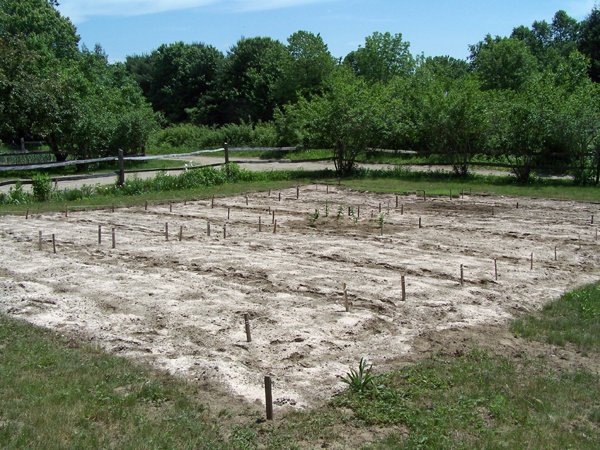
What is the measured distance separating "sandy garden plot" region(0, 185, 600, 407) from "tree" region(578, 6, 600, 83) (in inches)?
1010

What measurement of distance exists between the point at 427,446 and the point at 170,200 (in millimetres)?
13686

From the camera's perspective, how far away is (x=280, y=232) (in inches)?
510

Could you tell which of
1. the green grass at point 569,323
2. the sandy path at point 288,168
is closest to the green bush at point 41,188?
the sandy path at point 288,168

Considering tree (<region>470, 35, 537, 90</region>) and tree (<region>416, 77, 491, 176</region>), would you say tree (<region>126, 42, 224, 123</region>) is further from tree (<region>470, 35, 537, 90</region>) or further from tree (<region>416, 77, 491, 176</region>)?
tree (<region>416, 77, 491, 176</region>)

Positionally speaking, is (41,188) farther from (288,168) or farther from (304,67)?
(304,67)

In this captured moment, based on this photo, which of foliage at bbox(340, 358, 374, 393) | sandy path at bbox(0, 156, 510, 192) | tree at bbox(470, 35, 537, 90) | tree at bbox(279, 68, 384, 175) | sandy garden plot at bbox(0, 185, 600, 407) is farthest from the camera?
tree at bbox(470, 35, 537, 90)

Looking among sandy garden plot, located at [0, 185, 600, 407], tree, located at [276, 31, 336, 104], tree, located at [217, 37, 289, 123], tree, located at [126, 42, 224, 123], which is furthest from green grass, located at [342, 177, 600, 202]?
tree, located at [126, 42, 224, 123]

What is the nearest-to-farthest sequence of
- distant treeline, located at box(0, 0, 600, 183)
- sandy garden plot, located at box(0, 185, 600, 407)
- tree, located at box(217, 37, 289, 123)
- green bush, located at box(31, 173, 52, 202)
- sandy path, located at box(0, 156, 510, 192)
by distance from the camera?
sandy garden plot, located at box(0, 185, 600, 407) < green bush, located at box(31, 173, 52, 202) < distant treeline, located at box(0, 0, 600, 183) < sandy path, located at box(0, 156, 510, 192) < tree, located at box(217, 37, 289, 123)

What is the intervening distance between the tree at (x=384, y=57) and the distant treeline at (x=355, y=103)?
2.5 inches

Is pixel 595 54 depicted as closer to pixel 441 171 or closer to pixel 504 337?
pixel 441 171

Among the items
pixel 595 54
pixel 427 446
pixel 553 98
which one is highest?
pixel 595 54

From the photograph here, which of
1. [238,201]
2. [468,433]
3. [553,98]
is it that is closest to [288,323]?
[468,433]

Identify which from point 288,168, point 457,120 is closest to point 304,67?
point 288,168

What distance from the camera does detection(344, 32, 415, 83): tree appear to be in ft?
138
